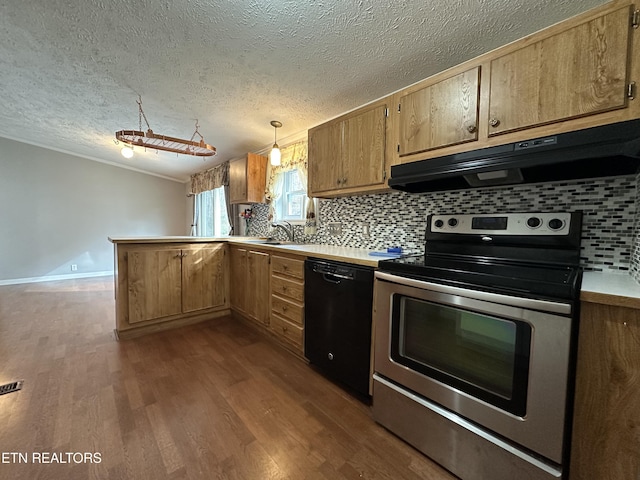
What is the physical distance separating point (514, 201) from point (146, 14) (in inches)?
94.8

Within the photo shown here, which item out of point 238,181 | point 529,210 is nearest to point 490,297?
point 529,210

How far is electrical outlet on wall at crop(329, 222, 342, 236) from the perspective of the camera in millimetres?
2535

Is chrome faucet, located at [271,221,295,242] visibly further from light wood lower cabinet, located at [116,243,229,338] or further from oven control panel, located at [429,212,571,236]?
oven control panel, located at [429,212,571,236]

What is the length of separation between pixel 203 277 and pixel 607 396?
307cm

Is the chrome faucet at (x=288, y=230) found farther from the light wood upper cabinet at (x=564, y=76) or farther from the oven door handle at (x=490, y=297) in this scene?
the light wood upper cabinet at (x=564, y=76)

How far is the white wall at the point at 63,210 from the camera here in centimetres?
463

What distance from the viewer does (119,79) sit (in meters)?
2.29

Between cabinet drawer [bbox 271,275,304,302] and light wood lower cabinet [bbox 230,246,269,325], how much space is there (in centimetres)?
15

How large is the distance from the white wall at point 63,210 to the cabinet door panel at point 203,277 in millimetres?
4219

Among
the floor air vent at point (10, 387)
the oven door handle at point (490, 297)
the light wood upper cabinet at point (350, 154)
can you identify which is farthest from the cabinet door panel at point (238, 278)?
the oven door handle at point (490, 297)

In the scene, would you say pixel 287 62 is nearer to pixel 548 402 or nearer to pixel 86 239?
pixel 548 402

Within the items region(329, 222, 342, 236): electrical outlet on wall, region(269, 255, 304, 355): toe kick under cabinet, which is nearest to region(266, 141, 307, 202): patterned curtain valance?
region(329, 222, 342, 236): electrical outlet on wall

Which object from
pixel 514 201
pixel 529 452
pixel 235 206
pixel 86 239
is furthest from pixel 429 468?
pixel 86 239

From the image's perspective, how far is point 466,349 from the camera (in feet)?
3.70
